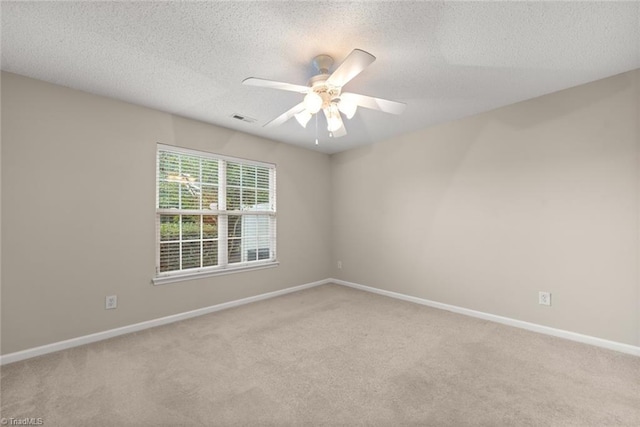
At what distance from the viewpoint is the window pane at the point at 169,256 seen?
3.13 m

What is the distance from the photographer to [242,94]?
8.76 feet

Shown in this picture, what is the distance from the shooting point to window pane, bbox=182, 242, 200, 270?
330 cm

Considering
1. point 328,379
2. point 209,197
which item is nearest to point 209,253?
point 209,197

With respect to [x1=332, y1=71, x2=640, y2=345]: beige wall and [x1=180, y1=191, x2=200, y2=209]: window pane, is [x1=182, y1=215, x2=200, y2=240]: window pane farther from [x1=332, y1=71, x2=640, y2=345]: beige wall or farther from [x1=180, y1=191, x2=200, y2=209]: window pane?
[x1=332, y1=71, x2=640, y2=345]: beige wall

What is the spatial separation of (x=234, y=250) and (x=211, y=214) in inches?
23.8

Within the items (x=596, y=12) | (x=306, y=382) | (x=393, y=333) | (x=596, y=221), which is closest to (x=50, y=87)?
(x=306, y=382)

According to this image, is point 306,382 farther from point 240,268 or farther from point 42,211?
point 42,211

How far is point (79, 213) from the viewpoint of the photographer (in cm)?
257

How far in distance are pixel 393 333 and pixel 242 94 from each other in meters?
2.82

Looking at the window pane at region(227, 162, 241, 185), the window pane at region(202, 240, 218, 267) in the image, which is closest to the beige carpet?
the window pane at region(202, 240, 218, 267)

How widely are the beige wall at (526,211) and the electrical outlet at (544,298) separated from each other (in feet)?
0.14

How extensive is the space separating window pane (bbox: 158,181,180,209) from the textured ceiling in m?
0.90

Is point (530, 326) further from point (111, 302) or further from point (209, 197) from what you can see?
point (111, 302)

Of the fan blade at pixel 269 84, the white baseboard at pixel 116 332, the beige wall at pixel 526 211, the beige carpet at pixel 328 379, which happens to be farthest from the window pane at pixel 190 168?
the beige wall at pixel 526 211
